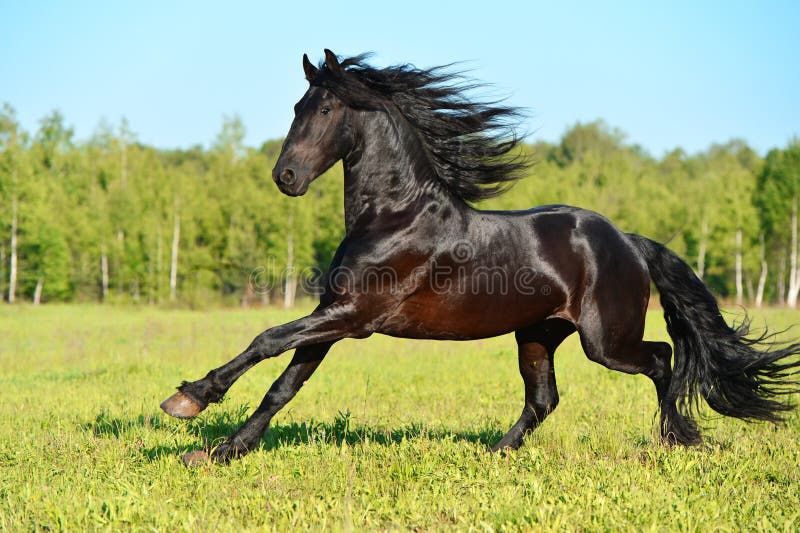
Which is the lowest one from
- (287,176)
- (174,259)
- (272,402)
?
(272,402)

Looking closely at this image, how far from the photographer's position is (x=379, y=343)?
57.9 feet

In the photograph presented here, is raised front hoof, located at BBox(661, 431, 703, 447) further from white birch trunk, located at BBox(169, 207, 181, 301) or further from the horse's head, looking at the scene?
white birch trunk, located at BBox(169, 207, 181, 301)

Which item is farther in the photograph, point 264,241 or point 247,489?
point 264,241

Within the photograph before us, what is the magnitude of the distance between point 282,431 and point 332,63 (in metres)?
3.10

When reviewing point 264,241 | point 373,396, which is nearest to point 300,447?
point 373,396

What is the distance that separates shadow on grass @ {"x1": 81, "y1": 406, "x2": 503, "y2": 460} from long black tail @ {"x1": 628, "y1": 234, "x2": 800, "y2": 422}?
1.69 meters

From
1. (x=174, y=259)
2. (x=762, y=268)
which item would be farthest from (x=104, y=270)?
(x=762, y=268)

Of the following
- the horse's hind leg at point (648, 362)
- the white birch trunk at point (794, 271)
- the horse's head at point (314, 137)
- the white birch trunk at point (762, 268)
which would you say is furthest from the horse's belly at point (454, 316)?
the white birch trunk at point (762, 268)

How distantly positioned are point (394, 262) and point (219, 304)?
43900 mm

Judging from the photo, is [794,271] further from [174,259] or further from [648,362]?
[648,362]

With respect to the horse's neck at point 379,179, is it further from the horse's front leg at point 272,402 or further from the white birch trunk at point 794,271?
the white birch trunk at point 794,271

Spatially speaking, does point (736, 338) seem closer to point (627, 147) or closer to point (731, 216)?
point (731, 216)

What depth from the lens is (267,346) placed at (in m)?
4.61

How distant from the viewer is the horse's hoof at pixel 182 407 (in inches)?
176
